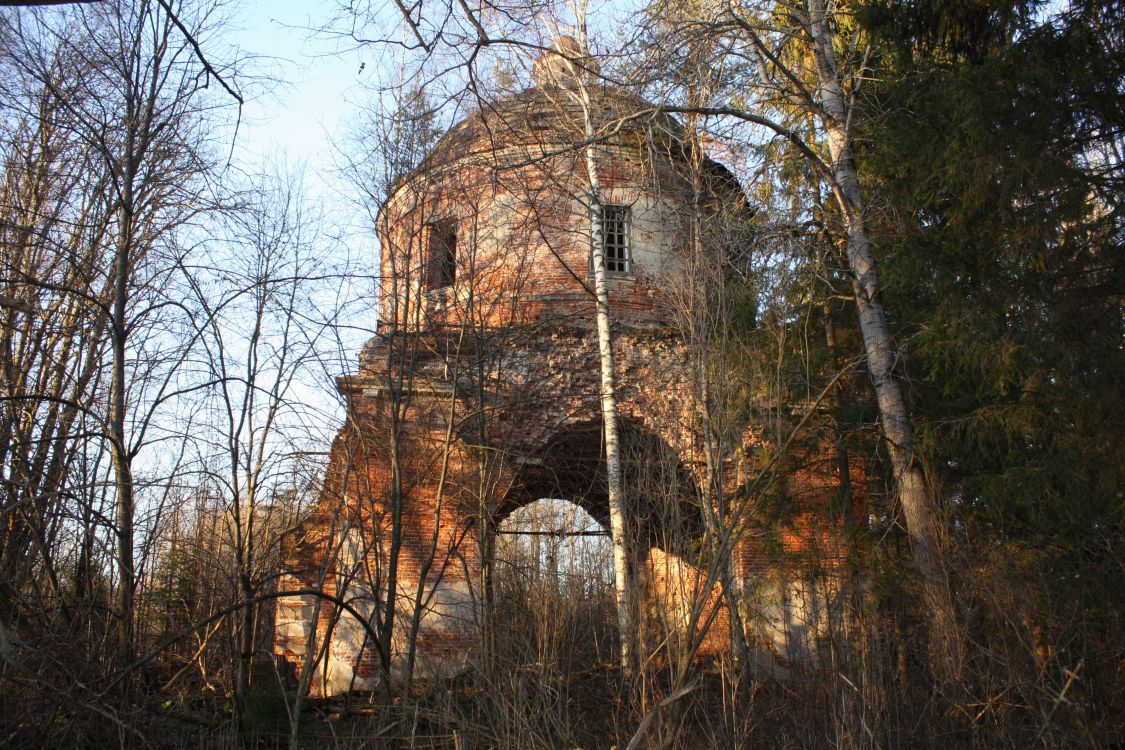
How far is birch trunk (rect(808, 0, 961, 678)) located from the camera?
7.71 m

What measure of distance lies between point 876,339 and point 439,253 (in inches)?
230

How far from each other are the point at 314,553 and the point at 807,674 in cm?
643

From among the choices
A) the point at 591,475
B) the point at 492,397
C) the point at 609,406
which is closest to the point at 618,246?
the point at 492,397

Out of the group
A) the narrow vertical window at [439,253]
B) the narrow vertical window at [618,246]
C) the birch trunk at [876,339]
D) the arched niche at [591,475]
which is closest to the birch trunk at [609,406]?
the arched niche at [591,475]

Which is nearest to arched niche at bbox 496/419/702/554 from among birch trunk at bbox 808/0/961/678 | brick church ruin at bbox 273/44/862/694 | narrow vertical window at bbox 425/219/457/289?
brick church ruin at bbox 273/44/862/694

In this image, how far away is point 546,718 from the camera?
18.4 ft

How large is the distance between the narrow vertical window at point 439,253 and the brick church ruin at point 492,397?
0.13ft

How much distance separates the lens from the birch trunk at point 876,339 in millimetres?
7711

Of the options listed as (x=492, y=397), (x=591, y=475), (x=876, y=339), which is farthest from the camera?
(x=591, y=475)

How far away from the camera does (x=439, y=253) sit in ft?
38.9

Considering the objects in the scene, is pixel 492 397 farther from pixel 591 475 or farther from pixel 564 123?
pixel 564 123

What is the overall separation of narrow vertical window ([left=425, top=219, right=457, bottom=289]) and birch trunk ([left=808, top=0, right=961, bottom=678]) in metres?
4.89

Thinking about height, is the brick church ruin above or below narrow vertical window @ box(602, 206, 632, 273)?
below

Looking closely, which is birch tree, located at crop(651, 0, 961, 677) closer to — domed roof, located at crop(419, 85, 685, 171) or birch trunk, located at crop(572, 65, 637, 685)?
domed roof, located at crop(419, 85, 685, 171)
